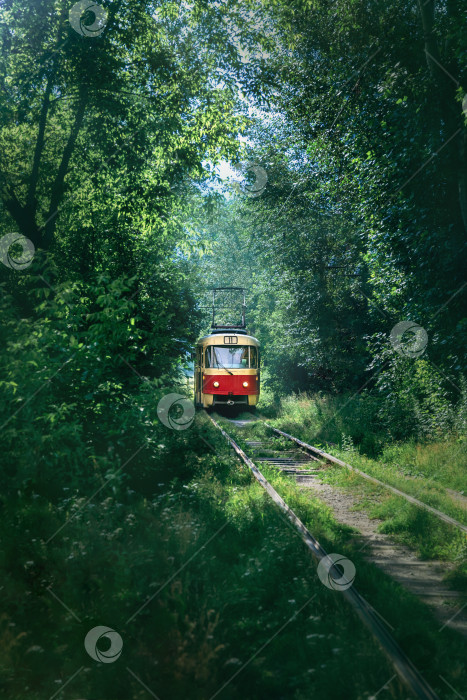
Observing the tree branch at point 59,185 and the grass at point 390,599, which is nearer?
the grass at point 390,599

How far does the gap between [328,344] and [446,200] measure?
11.5m

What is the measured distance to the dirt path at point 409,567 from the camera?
485 centimetres

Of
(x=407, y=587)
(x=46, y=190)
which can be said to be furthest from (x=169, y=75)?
(x=407, y=587)

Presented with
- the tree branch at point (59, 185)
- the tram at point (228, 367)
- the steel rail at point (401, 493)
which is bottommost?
the steel rail at point (401, 493)

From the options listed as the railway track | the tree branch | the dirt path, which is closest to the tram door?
the tree branch

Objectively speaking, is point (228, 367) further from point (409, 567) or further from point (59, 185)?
point (409, 567)

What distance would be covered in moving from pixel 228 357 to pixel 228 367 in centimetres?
36

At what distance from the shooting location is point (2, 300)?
6355mm

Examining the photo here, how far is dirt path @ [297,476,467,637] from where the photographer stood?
15.9 feet

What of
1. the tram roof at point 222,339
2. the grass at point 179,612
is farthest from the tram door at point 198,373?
the grass at point 179,612

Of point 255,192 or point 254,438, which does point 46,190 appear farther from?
point 255,192

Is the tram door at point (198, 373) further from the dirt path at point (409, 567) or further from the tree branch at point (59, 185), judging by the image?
the dirt path at point (409, 567)

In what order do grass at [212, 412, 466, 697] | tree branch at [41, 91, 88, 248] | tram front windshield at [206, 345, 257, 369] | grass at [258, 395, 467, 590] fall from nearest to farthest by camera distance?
grass at [212, 412, 466, 697] < grass at [258, 395, 467, 590] < tree branch at [41, 91, 88, 248] < tram front windshield at [206, 345, 257, 369]

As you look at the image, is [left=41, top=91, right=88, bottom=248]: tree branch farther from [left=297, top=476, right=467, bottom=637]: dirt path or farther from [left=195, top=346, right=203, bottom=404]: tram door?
[left=195, top=346, right=203, bottom=404]: tram door
